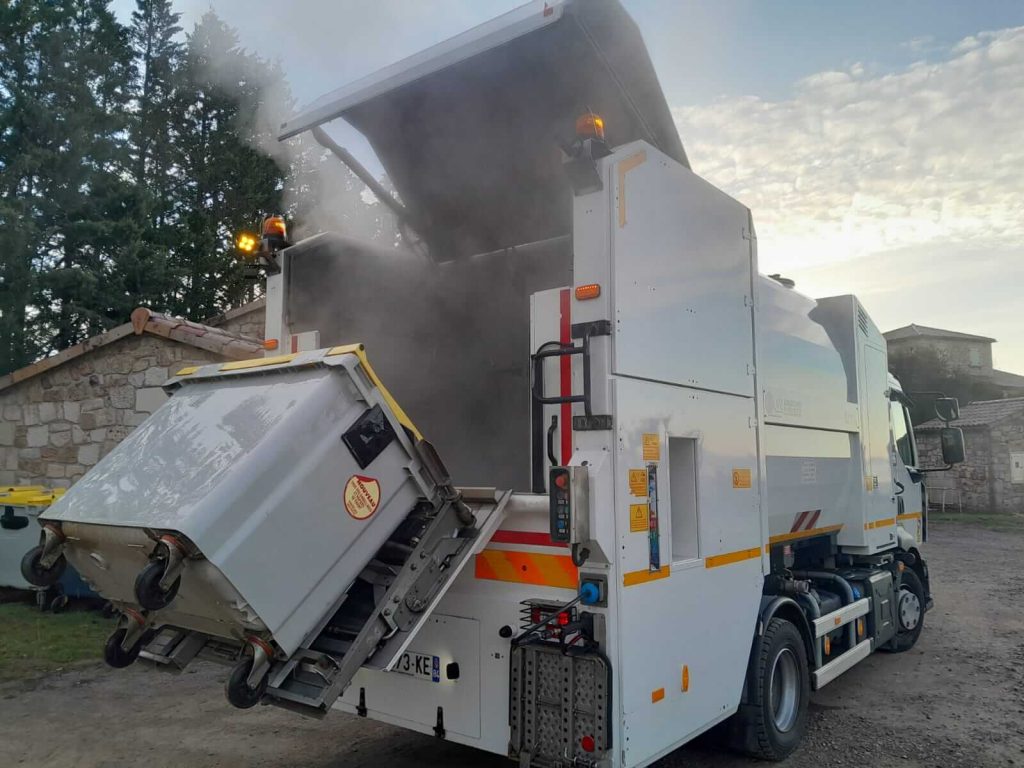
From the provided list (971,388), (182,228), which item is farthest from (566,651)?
(971,388)

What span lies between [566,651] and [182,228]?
15.7m

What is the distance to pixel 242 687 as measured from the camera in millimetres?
2535

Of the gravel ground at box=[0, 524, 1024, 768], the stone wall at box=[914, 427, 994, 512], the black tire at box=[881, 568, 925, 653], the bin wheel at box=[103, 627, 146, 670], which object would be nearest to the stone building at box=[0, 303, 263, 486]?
the gravel ground at box=[0, 524, 1024, 768]

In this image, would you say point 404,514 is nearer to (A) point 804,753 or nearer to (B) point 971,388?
(A) point 804,753

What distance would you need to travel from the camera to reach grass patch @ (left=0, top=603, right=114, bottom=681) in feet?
20.8

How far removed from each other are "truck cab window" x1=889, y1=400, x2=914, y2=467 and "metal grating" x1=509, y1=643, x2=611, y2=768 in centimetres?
484

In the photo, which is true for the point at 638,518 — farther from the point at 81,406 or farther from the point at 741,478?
the point at 81,406

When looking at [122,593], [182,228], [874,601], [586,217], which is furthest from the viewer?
[182,228]

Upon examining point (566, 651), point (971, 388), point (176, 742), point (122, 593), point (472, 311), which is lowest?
point (176, 742)

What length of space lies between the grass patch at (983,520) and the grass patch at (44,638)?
19.0 m

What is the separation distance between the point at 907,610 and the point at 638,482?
4875 millimetres

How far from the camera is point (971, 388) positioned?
32656 millimetres

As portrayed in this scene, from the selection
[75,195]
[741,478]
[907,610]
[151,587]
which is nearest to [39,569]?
[151,587]

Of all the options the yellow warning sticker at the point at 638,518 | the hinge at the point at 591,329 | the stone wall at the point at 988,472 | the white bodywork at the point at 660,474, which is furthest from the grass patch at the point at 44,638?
the stone wall at the point at 988,472
